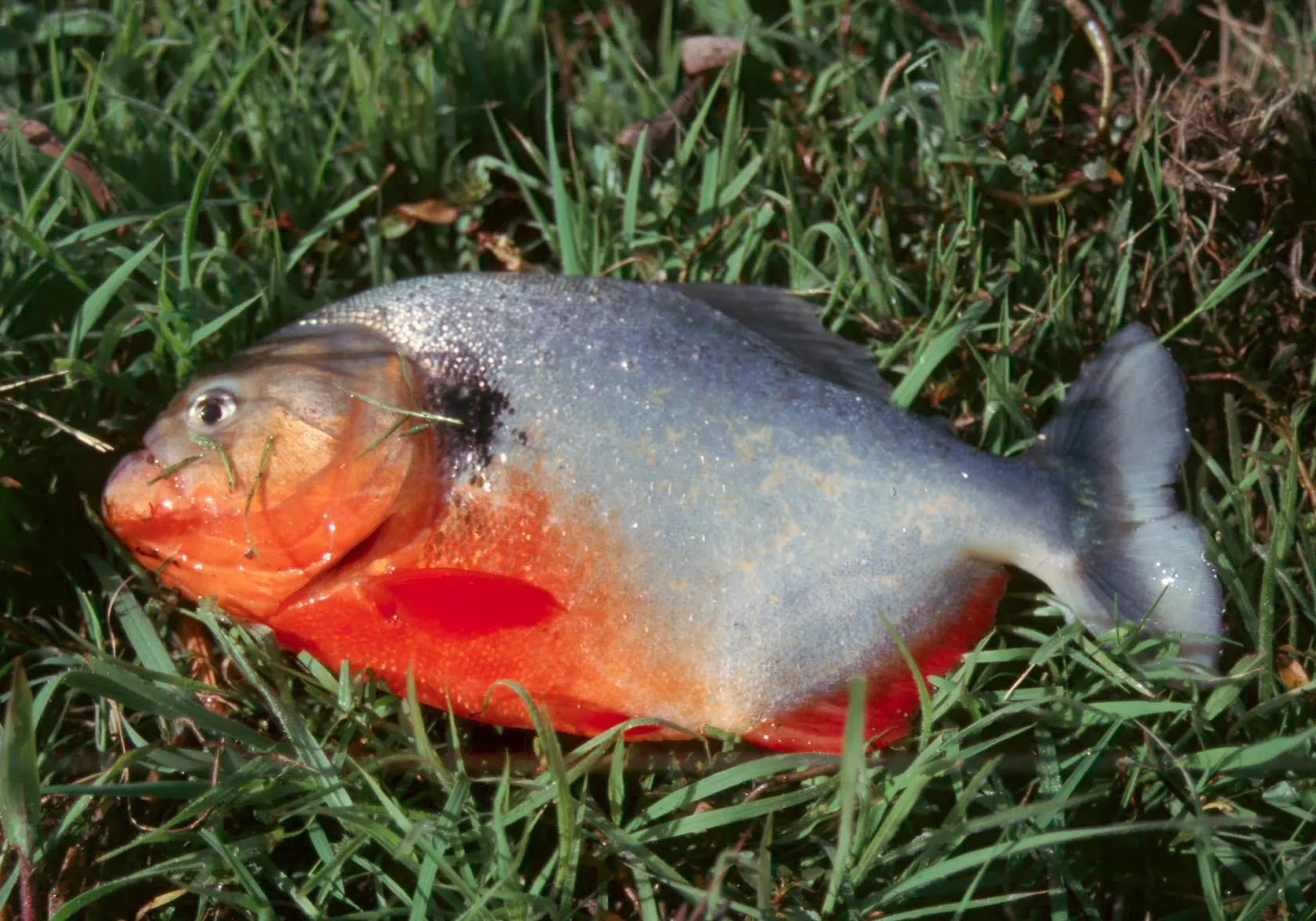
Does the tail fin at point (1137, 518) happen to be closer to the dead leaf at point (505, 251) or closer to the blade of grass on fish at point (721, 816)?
the blade of grass on fish at point (721, 816)

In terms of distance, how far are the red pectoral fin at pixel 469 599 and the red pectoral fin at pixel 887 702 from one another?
0.65m

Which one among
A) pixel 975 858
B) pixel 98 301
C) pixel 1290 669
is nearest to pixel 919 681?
pixel 975 858

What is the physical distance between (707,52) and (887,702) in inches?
95.0

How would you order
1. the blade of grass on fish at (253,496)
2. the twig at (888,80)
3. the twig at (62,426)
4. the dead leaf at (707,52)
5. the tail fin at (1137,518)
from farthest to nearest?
the dead leaf at (707,52)
the twig at (888,80)
the twig at (62,426)
the tail fin at (1137,518)
the blade of grass on fish at (253,496)

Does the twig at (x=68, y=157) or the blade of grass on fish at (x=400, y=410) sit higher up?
the twig at (x=68, y=157)

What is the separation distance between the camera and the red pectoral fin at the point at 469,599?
8.80 ft

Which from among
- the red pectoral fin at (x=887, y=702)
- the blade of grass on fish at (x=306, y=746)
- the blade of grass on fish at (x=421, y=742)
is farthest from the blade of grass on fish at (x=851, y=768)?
the blade of grass on fish at (x=306, y=746)

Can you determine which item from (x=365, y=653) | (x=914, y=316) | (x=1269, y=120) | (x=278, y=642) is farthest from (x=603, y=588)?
(x=1269, y=120)

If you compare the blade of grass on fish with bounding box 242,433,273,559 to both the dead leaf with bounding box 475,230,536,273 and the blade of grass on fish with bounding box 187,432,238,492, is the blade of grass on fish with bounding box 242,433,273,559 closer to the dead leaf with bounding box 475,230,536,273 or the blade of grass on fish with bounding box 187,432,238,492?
the blade of grass on fish with bounding box 187,432,238,492

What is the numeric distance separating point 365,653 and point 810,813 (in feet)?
3.98

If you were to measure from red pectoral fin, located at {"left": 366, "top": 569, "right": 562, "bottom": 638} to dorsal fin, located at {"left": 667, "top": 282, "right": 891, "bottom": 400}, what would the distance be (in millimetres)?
990

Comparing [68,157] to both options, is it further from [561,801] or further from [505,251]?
[561,801]

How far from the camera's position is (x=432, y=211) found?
12.3 ft

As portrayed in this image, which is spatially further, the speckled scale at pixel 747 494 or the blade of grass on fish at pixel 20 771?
the speckled scale at pixel 747 494
